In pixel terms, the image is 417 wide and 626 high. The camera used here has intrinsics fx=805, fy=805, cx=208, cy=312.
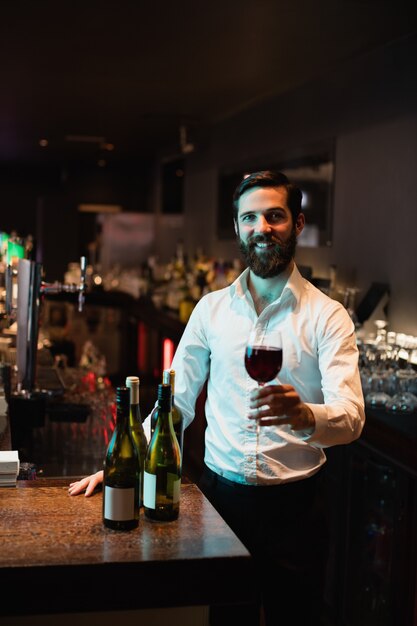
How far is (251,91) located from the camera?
6367 mm

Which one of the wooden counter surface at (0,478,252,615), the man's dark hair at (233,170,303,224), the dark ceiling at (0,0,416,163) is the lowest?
the wooden counter surface at (0,478,252,615)

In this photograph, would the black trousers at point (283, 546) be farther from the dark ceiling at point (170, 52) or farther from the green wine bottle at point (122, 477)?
the dark ceiling at point (170, 52)

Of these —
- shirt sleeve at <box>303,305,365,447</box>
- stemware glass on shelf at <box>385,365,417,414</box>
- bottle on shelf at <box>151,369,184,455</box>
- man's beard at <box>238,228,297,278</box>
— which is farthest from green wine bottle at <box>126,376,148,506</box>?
stemware glass on shelf at <box>385,365,417,414</box>

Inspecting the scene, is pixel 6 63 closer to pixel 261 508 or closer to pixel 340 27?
pixel 340 27

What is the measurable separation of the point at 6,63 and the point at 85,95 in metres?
1.16

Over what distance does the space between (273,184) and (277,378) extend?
0.54 meters

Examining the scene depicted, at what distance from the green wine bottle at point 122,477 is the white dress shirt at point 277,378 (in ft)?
1.59

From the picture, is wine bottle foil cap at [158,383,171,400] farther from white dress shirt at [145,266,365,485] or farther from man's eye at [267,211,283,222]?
man's eye at [267,211,283,222]

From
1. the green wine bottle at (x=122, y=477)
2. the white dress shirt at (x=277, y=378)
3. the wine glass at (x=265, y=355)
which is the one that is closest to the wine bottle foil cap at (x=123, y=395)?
the green wine bottle at (x=122, y=477)

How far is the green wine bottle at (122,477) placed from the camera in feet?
5.77

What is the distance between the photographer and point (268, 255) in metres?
2.27

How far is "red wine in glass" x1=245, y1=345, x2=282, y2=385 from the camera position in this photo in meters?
1.74

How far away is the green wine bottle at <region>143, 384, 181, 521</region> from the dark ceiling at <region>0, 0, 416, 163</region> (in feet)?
8.39

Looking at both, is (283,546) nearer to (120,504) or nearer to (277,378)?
(277,378)
